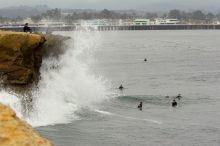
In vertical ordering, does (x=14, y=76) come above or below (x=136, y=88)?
above

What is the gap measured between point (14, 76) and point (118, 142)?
5.80 metres

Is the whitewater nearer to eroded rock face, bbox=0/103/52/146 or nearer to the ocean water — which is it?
the ocean water

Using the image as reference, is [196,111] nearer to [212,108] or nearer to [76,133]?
[212,108]

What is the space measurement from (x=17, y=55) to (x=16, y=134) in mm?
21514

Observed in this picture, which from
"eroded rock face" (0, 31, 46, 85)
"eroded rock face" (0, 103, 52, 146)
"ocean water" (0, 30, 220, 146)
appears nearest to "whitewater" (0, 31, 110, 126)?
"ocean water" (0, 30, 220, 146)

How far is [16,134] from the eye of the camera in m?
6.21

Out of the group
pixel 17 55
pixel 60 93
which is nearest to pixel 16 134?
pixel 17 55

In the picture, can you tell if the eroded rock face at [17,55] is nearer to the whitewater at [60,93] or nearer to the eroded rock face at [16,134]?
the whitewater at [60,93]

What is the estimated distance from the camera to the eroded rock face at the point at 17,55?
1065 inches

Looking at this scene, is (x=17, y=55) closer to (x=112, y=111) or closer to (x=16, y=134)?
(x=112, y=111)

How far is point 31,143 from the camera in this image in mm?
6074

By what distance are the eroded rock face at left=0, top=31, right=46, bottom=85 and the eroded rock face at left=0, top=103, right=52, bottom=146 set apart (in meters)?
20.8

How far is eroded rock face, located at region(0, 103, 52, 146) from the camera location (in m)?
6.09

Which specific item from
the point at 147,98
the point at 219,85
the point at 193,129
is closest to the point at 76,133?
the point at 193,129
